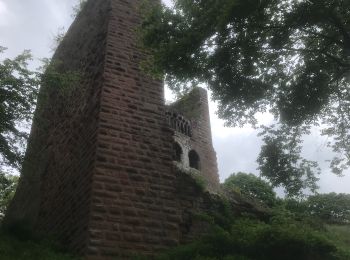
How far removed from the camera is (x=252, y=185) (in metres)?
30.5

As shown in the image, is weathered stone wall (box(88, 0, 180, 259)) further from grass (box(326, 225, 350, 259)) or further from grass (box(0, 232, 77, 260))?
grass (box(326, 225, 350, 259))

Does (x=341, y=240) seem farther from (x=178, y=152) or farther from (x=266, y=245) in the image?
(x=178, y=152)

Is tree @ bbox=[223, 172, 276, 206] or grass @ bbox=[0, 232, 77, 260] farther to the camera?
tree @ bbox=[223, 172, 276, 206]

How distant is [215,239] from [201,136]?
48.5 ft

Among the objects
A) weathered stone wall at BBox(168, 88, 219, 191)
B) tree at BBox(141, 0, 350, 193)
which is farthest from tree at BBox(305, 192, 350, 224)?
tree at BBox(141, 0, 350, 193)

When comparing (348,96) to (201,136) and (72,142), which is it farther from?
(201,136)

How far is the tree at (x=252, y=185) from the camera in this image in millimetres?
28812

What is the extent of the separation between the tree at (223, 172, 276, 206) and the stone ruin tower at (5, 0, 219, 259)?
19.4 metres

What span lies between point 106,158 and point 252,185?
24208 mm

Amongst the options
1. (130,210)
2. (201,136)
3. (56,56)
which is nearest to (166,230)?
(130,210)

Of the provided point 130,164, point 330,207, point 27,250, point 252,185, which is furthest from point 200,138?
point 27,250

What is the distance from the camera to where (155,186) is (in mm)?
7680

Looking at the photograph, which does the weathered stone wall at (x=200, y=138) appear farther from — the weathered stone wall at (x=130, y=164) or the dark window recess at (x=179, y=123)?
the weathered stone wall at (x=130, y=164)

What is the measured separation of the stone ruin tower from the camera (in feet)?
23.0
